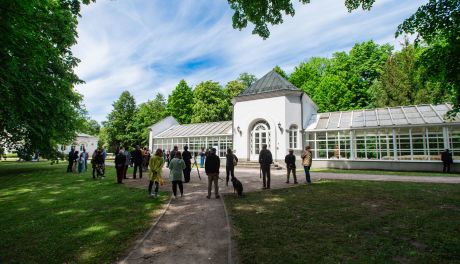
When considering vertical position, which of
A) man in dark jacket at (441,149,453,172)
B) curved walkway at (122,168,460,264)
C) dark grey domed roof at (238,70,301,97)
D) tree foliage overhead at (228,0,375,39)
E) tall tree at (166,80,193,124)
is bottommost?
curved walkway at (122,168,460,264)

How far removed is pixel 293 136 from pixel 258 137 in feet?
10.3

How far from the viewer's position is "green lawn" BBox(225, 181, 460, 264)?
441cm

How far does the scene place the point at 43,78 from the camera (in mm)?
14820

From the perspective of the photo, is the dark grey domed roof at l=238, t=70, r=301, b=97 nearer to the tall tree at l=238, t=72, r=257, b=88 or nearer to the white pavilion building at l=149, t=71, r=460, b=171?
the white pavilion building at l=149, t=71, r=460, b=171

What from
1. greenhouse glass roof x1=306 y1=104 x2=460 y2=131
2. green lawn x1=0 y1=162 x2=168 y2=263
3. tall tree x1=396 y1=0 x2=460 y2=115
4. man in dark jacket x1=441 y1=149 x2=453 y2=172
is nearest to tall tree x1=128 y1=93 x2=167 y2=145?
greenhouse glass roof x1=306 y1=104 x2=460 y2=131

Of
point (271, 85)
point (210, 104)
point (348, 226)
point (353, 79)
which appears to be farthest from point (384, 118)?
point (210, 104)

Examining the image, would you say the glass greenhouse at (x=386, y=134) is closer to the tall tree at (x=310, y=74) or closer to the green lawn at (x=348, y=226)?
the green lawn at (x=348, y=226)

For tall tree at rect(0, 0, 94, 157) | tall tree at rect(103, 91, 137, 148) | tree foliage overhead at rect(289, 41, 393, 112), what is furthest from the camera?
tall tree at rect(103, 91, 137, 148)

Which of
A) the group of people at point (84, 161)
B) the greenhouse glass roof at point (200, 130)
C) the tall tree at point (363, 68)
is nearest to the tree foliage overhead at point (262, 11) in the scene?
the group of people at point (84, 161)

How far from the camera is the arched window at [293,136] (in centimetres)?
2264

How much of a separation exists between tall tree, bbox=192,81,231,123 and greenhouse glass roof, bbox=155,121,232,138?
8662 mm

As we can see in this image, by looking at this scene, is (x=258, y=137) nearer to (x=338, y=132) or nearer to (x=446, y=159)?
(x=338, y=132)

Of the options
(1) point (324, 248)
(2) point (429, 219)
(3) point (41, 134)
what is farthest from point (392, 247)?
(3) point (41, 134)

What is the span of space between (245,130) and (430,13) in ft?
60.4
